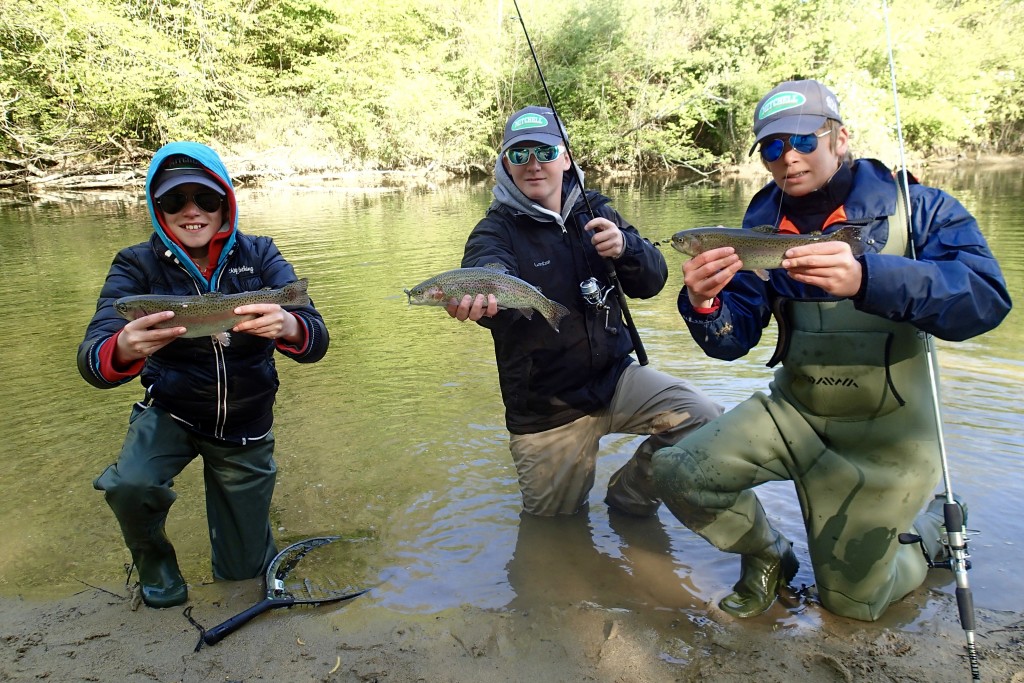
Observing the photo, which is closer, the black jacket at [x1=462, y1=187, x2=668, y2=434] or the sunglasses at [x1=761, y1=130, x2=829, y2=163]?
the sunglasses at [x1=761, y1=130, x2=829, y2=163]

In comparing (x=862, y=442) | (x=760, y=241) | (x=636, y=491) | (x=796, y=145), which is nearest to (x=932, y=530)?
(x=862, y=442)

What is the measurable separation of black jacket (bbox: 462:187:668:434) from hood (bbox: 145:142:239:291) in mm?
1343

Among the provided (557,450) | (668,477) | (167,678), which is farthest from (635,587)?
(167,678)

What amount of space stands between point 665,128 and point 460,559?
1356 inches

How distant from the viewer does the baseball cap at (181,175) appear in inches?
135

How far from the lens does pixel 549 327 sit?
425 centimetres

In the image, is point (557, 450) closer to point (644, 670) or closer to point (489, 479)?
point (489, 479)

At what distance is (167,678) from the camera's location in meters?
3.00

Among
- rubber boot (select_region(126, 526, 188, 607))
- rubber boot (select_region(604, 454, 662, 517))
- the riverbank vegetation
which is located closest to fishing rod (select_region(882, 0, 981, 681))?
rubber boot (select_region(604, 454, 662, 517))

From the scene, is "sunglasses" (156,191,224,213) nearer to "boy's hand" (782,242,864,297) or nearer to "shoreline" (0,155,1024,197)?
"boy's hand" (782,242,864,297)

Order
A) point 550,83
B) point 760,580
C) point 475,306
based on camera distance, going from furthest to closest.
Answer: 1. point 550,83
2. point 475,306
3. point 760,580

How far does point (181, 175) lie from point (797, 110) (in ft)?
9.60

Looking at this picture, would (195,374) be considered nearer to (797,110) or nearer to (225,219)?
(225,219)

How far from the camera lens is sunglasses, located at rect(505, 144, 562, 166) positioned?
4207mm
